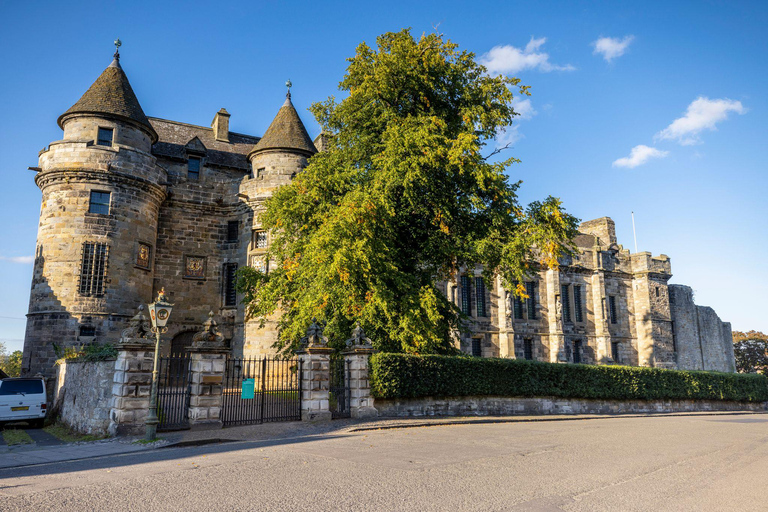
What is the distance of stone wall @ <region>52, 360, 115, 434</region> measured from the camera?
43.4 ft

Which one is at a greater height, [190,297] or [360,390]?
[190,297]

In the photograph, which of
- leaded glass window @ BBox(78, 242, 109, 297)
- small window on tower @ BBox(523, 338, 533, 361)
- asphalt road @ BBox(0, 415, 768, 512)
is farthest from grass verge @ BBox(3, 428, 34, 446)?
A: small window on tower @ BBox(523, 338, 533, 361)

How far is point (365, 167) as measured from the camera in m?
21.4

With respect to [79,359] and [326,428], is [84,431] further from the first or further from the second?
[326,428]

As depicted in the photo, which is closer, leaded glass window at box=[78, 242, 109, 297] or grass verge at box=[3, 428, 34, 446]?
grass verge at box=[3, 428, 34, 446]

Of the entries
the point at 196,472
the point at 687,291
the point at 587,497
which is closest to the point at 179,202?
the point at 196,472

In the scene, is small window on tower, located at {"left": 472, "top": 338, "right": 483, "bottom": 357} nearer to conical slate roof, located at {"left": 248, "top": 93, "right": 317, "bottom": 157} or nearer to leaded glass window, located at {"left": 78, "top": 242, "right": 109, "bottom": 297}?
conical slate roof, located at {"left": 248, "top": 93, "right": 317, "bottom": 157}

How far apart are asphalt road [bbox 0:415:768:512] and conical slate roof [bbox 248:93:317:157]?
1959 centimetres

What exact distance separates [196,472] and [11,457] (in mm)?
5054

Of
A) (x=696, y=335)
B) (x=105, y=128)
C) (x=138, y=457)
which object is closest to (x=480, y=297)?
(x=696, y=335)

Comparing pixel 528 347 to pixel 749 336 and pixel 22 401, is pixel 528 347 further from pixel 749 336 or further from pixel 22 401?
pixel 749 336

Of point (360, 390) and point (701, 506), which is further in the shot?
point (360, 390)

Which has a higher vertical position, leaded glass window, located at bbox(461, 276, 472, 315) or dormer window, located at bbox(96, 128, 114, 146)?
dormer window, located at bbox(96, 128, 114, 146)

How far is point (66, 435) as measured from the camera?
1467cm
